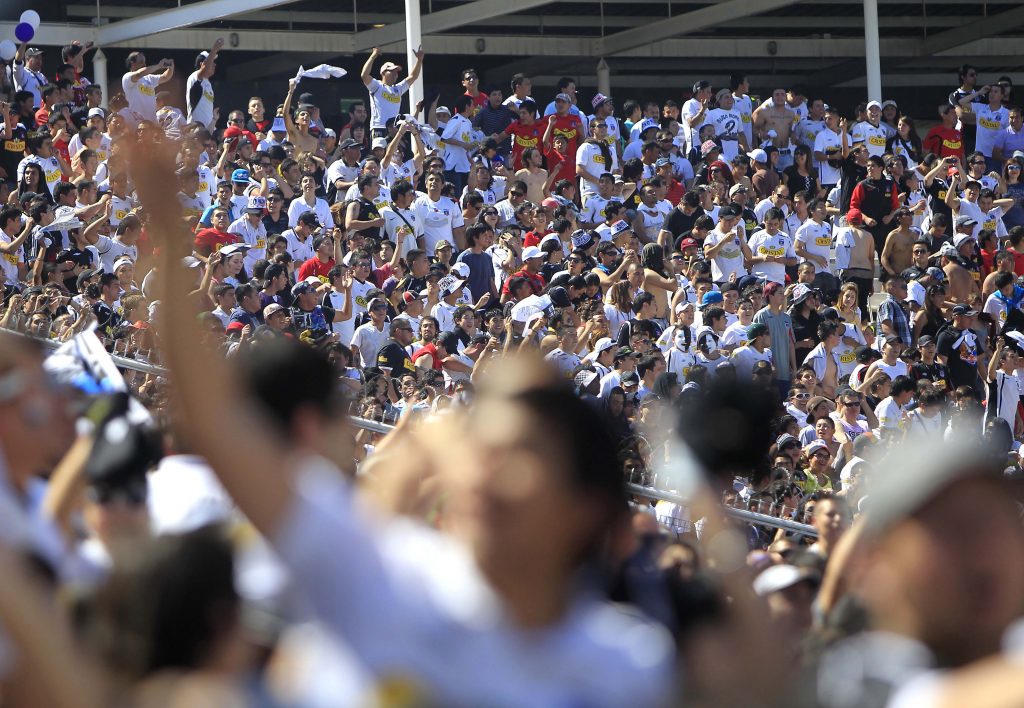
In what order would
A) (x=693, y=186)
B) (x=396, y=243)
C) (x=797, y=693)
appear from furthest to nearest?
(x=693, y=186) < (x=396, y=243) < (x=797, y=693)

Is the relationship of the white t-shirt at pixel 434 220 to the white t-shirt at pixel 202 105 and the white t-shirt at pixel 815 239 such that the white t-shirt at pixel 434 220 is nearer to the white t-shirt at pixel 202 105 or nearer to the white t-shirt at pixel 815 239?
the white t-shirt at pixel 202 105

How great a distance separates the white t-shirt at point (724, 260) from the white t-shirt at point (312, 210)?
9.74 feet

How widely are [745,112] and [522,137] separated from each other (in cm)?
229

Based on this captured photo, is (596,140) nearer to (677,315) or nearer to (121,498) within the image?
(677,315)

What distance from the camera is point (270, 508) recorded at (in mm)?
1510

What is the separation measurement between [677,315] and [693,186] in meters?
3.37

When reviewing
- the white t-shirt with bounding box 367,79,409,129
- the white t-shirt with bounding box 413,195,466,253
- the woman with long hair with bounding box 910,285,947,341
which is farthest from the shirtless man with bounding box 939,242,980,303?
the white t-shirt with bounding box 367,79,409,129

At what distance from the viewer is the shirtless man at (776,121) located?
623 inches

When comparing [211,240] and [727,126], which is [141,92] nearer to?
[211,240]

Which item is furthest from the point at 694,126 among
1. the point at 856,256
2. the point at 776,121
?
the point at 856,256

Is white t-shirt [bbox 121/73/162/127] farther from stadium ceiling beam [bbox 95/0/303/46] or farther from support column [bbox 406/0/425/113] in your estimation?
stadium ceiling beam [bbox 95/0/303/46]

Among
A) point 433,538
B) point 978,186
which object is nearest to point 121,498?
point 433,538

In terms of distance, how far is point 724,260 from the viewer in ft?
42.0

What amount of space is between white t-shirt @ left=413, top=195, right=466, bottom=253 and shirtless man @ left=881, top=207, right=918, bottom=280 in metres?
3.78
